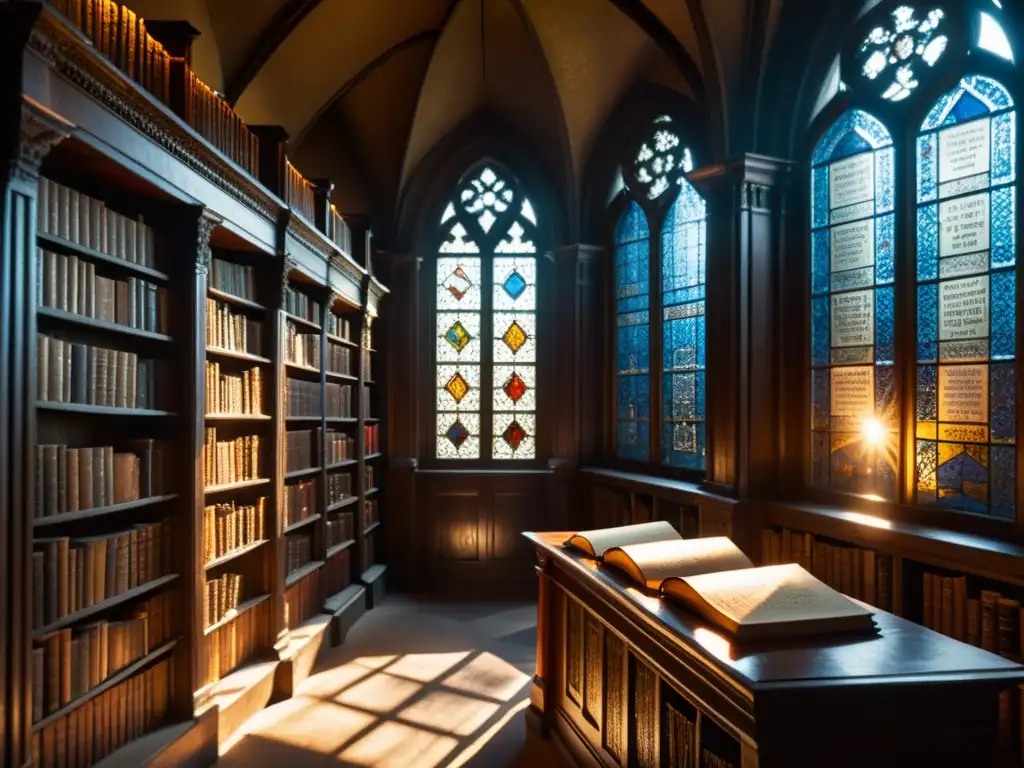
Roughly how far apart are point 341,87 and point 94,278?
416cm

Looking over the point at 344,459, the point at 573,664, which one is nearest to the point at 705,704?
the point at 573,664

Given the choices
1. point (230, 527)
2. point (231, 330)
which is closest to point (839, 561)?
Result: point (230, 527)

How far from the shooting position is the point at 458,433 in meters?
7.42

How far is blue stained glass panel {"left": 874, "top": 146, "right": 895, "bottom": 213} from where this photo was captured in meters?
4.25

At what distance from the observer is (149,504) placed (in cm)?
347

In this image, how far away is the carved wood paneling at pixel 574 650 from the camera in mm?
3211

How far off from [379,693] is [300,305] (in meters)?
2.48

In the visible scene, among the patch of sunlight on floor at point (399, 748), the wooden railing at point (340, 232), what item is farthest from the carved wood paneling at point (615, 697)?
the wooden railing at point (340, 232)

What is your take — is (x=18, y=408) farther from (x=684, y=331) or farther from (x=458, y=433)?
(x=458, y=433)

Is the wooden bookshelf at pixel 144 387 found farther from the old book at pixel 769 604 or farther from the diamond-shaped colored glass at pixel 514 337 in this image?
the diamond-shaped colored glass at pixel 514 337

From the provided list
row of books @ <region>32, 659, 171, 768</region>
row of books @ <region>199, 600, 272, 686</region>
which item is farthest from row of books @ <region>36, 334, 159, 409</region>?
row of books @ <region>199, 600, 272, 686</region>

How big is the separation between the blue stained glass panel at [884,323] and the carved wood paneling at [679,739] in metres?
2.66

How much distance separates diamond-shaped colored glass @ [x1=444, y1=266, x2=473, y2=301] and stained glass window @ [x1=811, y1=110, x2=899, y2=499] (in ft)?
11.4

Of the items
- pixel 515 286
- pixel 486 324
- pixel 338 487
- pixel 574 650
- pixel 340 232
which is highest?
pixel 340 232
